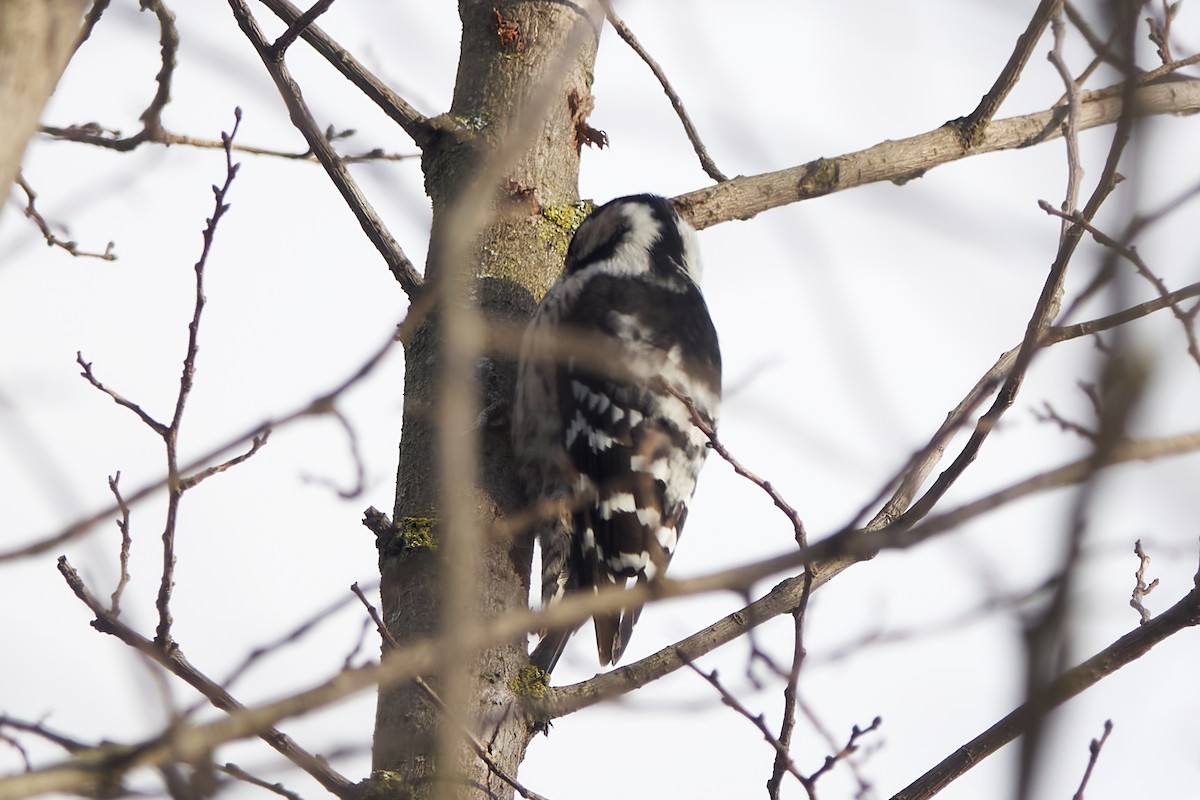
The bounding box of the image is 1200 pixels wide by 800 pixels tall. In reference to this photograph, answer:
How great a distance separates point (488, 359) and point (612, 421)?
0.49 meters

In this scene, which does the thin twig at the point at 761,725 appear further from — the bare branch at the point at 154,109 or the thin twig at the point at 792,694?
the bare branch at the point at 154,109

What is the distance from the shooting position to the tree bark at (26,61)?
1.30 meters

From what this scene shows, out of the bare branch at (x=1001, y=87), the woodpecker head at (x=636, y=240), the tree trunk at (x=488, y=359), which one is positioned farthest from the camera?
the woodpecker head at (x=636, y=240)

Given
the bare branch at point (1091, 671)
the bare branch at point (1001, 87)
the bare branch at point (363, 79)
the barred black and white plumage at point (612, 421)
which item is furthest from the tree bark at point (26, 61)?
the bare branch at point (1001, 87)

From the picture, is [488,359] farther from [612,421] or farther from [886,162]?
[886,162]

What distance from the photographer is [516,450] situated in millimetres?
3578

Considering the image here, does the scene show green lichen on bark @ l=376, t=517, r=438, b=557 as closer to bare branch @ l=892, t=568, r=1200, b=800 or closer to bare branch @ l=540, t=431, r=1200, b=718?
bare branch @ l=892, t=568, r=1200, b=800

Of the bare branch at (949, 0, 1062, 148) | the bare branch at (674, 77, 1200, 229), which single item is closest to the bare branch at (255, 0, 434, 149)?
the bare branch at (674, 77, 1200, 229)

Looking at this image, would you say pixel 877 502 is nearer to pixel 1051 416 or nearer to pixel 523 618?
pixel 523 618

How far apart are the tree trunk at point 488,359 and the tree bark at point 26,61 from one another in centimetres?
142

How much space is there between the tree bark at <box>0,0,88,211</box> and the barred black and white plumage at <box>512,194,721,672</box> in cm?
222

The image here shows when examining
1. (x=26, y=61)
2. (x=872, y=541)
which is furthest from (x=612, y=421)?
(x=872, y=541)

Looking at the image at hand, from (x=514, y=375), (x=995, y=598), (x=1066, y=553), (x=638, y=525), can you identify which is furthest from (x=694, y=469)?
(x=1066, y=553)

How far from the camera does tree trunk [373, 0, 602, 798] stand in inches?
110
